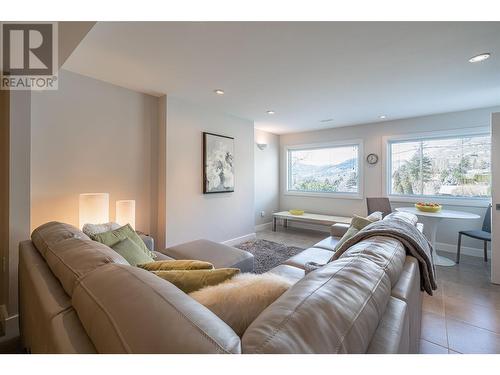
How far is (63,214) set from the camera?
2461mm

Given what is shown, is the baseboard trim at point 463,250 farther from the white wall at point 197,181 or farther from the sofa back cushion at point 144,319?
the sofa back cushion at point 144,319

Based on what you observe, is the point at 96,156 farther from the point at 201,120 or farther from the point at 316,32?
the point at 316,32

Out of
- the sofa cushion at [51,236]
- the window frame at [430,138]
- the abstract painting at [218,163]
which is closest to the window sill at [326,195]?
the window frame at [430,138]

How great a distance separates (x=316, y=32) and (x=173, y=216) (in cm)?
269

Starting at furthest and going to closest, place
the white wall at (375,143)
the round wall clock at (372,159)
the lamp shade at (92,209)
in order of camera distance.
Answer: the round wall clock at (372,159) → the white wall at (375,143) → the lamp shade at (92,209)

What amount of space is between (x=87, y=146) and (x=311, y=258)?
270 cm

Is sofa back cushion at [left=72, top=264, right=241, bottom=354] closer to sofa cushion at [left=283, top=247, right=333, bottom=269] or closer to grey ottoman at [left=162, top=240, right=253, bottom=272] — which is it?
grey ottoman at [left=162, top=240, right=253, bottom=272]

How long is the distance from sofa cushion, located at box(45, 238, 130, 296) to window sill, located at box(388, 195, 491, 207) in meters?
4.78

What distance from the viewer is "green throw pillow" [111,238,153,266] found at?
168cm

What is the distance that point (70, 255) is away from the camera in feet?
3.40

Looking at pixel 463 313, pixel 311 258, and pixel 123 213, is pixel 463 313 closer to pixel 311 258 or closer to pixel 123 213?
pixel 311 258

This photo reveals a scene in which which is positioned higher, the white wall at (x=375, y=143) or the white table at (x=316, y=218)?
the white wall at (x=375, y=143)

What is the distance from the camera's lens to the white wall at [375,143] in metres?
3.74

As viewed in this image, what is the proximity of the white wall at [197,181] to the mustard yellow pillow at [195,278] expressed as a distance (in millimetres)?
2302
